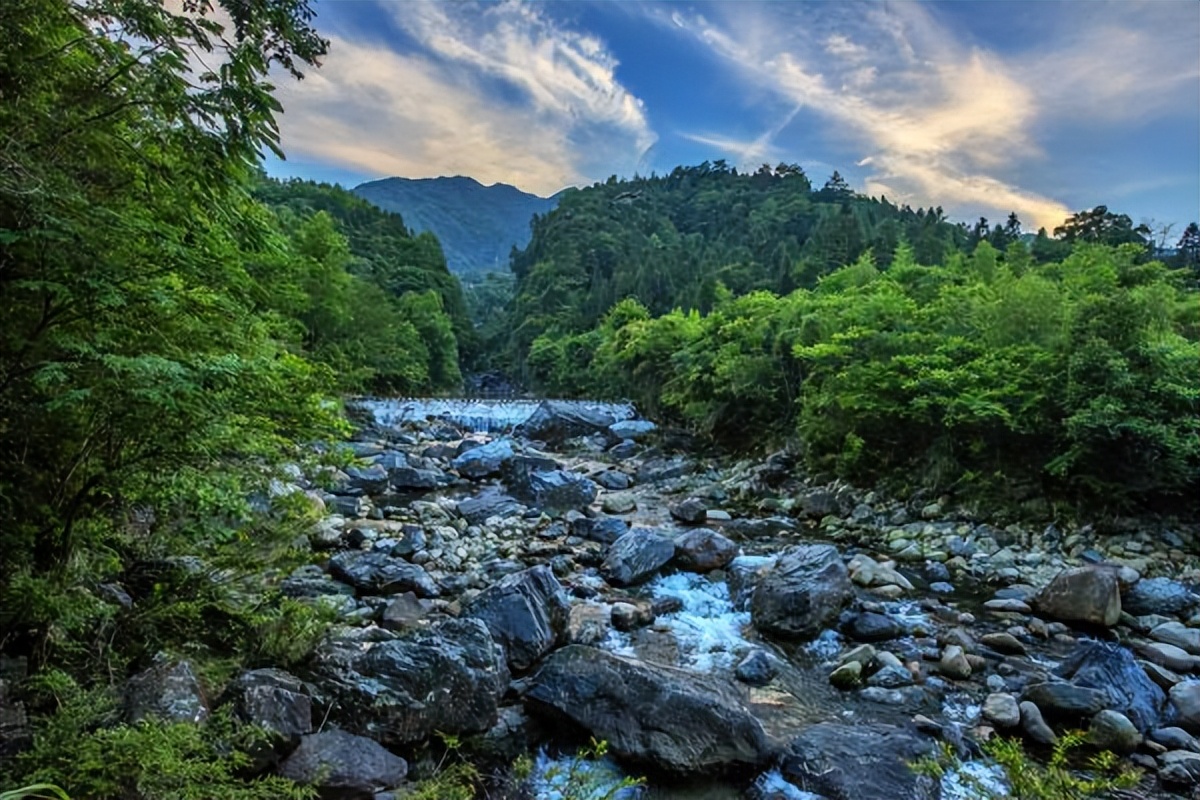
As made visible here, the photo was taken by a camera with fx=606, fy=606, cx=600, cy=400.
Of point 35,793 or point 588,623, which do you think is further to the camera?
point 588,623

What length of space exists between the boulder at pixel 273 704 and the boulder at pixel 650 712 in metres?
1.61

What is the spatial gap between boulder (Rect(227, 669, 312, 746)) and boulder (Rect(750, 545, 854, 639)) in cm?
474

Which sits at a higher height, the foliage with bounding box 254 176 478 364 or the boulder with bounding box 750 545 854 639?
the foliage with bounding box 254 176 478 364

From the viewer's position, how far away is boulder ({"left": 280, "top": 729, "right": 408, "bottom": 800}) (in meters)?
3.31

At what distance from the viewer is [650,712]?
Result: 13.9ft

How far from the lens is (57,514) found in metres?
3.19

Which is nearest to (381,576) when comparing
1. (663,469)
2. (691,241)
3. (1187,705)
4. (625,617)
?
(625,617)

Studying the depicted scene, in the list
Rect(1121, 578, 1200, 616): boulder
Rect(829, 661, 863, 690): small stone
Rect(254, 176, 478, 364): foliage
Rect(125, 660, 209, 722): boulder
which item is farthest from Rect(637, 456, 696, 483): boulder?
Rect(254, 176, 478, 364): foliage

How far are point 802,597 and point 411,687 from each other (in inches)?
171

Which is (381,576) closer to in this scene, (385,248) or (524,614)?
(524,614)

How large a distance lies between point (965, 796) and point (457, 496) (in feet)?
34.5

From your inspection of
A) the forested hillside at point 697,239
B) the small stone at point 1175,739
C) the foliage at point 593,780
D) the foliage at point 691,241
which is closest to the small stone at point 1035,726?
the small stone at point 1175,739

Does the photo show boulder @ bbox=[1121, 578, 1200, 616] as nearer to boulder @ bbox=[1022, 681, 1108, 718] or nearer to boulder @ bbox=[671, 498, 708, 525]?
boulder @ bbox=[1022, 681, 1108, 718]

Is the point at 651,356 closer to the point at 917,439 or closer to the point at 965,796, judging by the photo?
the point at 917,439
